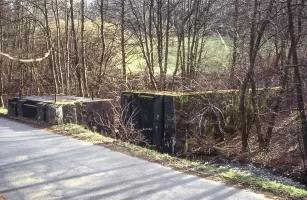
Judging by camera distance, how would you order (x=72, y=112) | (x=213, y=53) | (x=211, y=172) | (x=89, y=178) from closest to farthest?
(x=89, y=178) → (x=211, y=172) → (x=72, y=112) → (x=213, y=53)

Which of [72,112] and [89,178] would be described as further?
[72,112]

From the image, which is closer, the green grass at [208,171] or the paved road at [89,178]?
the paved road at [89,178]

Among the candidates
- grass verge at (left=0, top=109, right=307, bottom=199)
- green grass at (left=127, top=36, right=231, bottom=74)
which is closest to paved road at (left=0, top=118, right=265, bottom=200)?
grass verge at (left=0, top=109, right=307, bottom=199)

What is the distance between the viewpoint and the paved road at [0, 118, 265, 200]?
5.62 m

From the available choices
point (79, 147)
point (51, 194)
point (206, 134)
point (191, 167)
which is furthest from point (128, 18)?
point (51, 194)

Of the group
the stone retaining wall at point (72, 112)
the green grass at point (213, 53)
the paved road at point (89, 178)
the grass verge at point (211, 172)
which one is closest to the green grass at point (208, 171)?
the grass verge at point (211, 172)

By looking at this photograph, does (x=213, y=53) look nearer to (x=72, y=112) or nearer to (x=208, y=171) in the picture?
(x=72, y=112)

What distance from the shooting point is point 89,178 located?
21.0ft

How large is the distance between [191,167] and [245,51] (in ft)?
26.1

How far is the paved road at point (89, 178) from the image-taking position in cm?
562

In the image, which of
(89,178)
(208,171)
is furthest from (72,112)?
(208,171)

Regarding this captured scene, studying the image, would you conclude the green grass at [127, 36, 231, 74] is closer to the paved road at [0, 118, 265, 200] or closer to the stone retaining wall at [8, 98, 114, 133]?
the stone retaining wall at [8, 98, 114, 133]

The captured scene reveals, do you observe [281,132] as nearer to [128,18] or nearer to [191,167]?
[191,167]

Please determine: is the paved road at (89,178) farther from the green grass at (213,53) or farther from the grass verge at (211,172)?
the green grass at (213,53)
